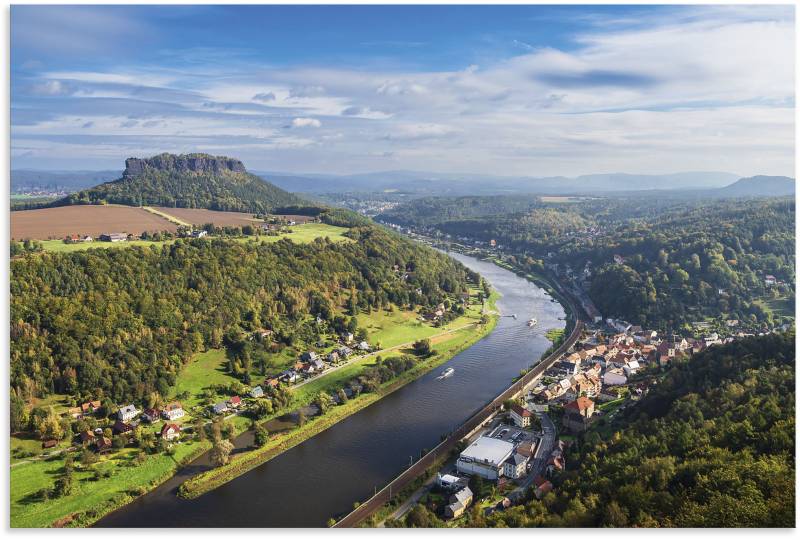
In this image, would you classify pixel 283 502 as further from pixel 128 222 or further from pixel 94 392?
pixel 128 222

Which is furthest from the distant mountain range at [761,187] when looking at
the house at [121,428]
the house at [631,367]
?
the house at [121,428]

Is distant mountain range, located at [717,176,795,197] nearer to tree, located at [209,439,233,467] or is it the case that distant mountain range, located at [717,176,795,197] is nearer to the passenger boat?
the passenger boat

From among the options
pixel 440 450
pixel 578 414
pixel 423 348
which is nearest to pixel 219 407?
pixel 440 450

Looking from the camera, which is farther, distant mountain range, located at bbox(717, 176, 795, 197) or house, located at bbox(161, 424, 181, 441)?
distant mountain range, located at bbox(717, 176, 795, 197)

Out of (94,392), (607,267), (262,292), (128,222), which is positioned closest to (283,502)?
(94,392)

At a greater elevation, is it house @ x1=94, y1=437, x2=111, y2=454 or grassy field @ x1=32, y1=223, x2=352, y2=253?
grassy field @ x1=32, y1=223, x2=352, y2=253

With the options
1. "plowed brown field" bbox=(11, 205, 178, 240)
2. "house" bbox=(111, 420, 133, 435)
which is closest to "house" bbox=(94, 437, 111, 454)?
"house" bbox=(111, 420, 133, 435)
